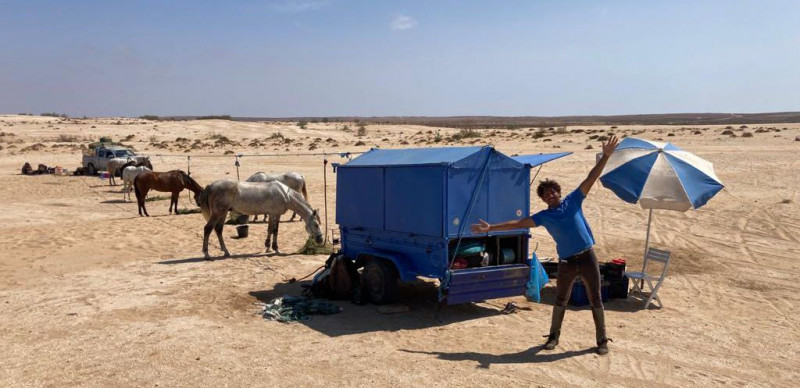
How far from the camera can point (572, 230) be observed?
7.75 metres

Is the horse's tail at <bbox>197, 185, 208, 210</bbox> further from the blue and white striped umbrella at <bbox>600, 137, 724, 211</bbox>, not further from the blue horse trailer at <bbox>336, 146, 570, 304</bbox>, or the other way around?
the blue and white striped umbrella at <bbox>600, 137, 724, 211</bbox>

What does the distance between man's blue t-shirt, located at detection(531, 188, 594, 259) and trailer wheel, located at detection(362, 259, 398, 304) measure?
314 cm

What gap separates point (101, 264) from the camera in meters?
13.6

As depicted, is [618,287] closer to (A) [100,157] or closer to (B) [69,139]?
(A) [100,157]

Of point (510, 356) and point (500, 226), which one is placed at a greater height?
point (500, 226)

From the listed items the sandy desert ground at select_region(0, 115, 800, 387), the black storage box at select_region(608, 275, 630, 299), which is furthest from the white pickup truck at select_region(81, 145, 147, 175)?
the black storage box at select_region(608, 275, 630, 299)

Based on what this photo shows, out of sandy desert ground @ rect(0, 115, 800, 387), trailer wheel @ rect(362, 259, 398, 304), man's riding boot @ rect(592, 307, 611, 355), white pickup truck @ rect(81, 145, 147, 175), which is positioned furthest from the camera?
white pickup truck @ rect(81, 145, 147, 175)

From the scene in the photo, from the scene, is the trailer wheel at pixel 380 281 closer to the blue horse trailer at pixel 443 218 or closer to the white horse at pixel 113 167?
the blue horse trailer at pixel 443 218

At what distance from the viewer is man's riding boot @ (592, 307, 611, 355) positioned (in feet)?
26.2

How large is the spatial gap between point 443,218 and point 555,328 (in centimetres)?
214

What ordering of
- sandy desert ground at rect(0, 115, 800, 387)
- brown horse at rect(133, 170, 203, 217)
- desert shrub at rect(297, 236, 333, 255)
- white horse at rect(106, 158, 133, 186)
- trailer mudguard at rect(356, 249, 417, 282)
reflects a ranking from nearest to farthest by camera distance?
sandy desert ground at rect(0, 115, 800, 387) → trailer mudguard at rect(356, 249, 417, 282) → desert shrub at rect(297, 236, 333, 255) → brown horse at rect(133, 170, 203, 217) → white horse at rect(106, 158, 133, 186)

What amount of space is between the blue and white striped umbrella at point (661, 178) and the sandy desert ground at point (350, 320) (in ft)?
5.53

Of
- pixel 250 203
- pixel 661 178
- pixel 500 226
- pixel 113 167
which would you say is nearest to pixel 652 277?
pixel 661 178

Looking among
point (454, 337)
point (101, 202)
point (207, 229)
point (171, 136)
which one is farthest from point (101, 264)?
point (171, 136)
